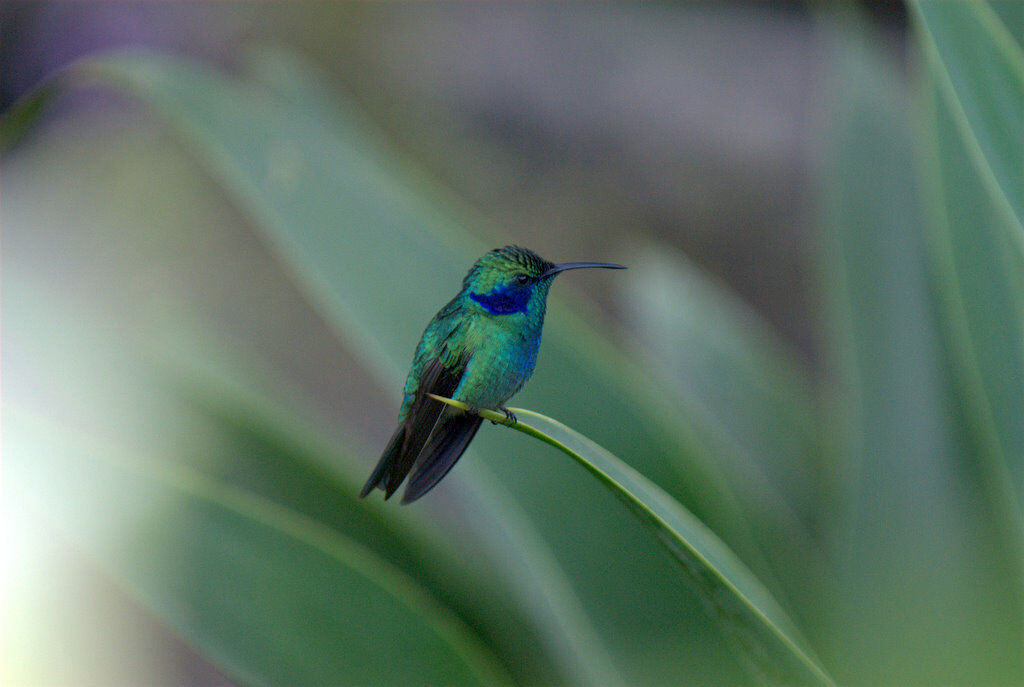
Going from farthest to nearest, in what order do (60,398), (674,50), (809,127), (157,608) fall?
(674,50), (809,127), (60,398), (157,608)

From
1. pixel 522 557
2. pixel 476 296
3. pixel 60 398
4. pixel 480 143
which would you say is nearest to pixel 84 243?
pixel 480 143

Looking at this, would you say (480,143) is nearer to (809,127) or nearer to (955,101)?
(809,127)

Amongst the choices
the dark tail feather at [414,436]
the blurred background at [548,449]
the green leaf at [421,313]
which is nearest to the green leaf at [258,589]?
the blurred background at [548,449]

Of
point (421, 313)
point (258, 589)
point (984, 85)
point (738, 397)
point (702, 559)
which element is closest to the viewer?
point (702, 559)

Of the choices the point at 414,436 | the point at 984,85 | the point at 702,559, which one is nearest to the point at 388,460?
the point at 414,436

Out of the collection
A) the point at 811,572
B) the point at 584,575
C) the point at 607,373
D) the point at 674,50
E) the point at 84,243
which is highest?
the point at 84,243

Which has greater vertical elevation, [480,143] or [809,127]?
[480,143]

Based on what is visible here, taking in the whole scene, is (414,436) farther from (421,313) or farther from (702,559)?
(421,313)

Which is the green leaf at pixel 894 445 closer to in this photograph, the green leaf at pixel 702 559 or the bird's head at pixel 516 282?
the green leaf at pixel 702 559
